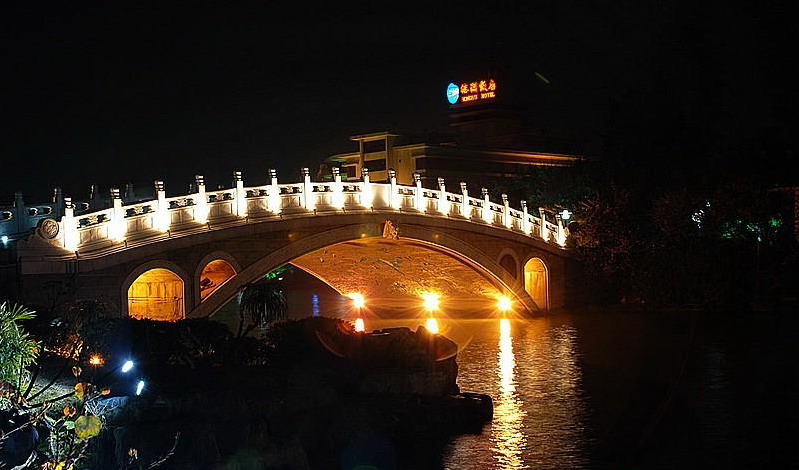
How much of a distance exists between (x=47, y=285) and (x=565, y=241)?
911 inches

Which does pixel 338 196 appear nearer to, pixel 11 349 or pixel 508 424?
pixel 508 424

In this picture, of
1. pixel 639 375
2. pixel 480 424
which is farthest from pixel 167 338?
pixel 639 375

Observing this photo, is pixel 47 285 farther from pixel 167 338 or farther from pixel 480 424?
pixel 480 424

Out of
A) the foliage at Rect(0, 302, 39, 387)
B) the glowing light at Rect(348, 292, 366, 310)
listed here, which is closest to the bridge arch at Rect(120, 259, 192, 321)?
the foliage at Rect(0, 302, 39, 387)

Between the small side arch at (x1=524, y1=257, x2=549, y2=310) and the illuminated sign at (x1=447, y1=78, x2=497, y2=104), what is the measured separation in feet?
175

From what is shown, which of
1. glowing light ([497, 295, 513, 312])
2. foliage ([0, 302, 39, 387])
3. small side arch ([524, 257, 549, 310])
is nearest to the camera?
foliage ([0, 302, 39, 387])

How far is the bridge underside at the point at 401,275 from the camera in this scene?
110 feet

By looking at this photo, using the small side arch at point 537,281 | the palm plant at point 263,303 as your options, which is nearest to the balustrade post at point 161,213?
the palm plant at point 263,303

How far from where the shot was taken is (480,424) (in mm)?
18250

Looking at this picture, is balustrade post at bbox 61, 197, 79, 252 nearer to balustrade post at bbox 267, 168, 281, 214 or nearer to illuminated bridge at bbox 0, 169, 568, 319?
illuminated bridge at bbox 0, 169, 568, 319

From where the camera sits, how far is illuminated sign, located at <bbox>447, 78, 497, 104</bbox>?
91125 millimetres

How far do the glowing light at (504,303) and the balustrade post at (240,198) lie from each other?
1466 centimetres

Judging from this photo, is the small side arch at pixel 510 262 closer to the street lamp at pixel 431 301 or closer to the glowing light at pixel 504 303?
the glowing light at pixel 504 303

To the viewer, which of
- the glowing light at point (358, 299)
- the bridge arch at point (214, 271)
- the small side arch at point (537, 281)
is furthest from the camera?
the glowing light at point (358, 299)
